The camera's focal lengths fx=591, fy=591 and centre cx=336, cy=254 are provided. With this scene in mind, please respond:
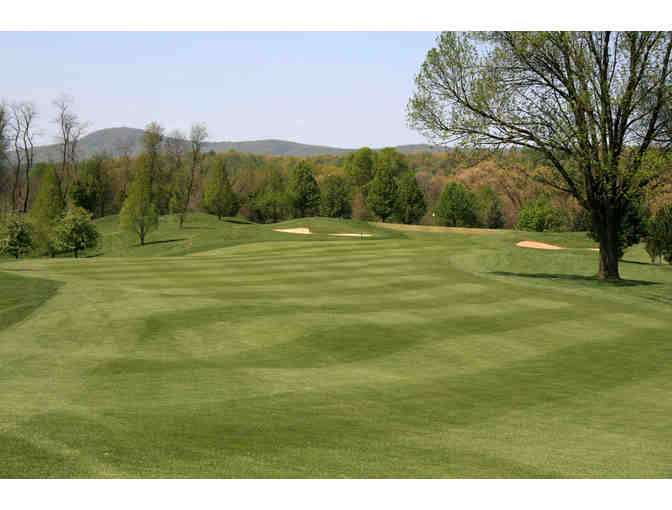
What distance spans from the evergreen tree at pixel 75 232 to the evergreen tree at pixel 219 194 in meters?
34.4

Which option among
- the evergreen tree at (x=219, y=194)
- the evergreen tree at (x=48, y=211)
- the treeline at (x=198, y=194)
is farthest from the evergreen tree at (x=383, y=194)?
the evergreen tree at (x=48, y=211)

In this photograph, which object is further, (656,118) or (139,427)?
(656,118)

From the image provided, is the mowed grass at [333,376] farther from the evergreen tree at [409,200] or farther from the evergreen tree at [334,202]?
the evergreen tree at [334,202]

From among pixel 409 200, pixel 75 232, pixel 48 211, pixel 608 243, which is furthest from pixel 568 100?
pixel 409 200

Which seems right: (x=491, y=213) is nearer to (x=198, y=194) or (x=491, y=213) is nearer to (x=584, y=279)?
(x=198, y=194)

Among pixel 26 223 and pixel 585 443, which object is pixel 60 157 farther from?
pixel 585 443

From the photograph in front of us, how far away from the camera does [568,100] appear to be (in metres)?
23.2

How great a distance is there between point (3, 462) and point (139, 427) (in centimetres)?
177

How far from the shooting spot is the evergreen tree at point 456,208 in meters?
93.4

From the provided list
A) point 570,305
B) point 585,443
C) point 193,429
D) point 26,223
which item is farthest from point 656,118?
point 26,223

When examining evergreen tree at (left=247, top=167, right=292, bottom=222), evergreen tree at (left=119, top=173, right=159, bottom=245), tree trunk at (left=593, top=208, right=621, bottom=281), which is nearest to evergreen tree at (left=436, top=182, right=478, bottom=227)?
evergreen tree at (left=247, top=167, right=292, bottom=222)

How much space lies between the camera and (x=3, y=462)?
575 cm

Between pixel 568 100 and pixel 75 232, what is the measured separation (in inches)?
1809

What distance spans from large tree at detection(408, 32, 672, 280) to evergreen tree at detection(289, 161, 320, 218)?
233 ft
